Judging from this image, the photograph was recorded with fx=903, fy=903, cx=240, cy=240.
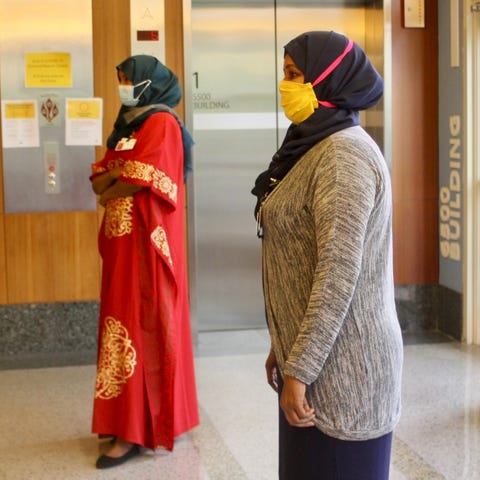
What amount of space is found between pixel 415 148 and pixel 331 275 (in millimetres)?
4235

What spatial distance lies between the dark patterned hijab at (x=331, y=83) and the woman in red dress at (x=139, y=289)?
167cm

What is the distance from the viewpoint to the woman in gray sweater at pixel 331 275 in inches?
77.5

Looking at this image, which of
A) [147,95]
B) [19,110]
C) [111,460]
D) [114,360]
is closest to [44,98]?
[19,110]

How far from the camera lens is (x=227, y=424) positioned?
4.27 metres

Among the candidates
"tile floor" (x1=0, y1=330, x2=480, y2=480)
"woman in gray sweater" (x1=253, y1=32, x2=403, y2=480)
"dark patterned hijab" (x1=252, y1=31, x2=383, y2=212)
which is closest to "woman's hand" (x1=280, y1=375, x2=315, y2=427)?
"woman in gray sweater" (x1=253, y1=32, x2=403, y2=480)

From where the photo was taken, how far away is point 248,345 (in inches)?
229

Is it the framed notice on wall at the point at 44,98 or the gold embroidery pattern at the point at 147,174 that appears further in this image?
the framed notice on wall at the point at 44,98

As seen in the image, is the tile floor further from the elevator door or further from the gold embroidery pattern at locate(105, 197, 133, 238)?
the gold embroidery pattern at locate(105, 197, 133, 238)

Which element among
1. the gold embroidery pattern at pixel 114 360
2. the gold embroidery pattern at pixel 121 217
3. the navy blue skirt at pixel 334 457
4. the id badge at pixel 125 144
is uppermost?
the id badge at pixel 125 144

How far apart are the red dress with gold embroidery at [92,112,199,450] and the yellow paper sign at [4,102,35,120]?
1888mm

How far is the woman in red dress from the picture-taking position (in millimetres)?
3775

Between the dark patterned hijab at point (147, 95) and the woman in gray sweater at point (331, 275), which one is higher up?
the dark patterned hijab at point (147, 95)

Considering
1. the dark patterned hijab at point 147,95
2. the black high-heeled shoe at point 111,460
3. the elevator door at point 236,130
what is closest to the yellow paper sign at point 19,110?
the elevator door at point 236,130

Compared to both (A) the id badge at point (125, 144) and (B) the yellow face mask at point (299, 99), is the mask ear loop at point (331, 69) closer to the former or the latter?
(B) the yellow face mask at point (299, 99)
